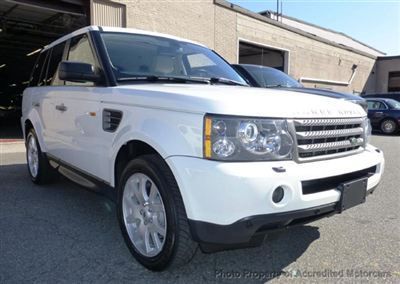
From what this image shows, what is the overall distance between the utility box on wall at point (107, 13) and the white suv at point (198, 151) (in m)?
8.07

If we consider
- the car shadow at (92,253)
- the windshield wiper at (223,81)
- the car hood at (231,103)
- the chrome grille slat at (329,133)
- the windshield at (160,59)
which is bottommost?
the car shadow at (92,253)

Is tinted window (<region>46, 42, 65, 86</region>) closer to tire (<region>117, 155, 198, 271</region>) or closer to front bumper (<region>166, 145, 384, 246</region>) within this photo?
tire (<region>117, 155, 198, 271</region>)

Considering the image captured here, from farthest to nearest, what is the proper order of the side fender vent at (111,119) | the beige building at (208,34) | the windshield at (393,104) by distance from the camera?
the windshield at (393,104)
the beige building at (208,34)
the side fender vent at (111,119)

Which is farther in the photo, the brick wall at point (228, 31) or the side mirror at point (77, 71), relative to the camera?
the brick wall at point (228, 31)

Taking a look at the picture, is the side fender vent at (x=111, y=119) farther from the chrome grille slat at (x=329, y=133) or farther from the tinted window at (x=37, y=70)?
the tinted window at (x=37, y=70)

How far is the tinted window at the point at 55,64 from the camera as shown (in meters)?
4.82

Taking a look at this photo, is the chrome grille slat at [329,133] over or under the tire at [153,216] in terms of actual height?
over

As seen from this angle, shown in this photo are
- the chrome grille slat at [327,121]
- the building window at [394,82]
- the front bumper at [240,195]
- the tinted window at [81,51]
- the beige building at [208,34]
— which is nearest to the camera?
the front bumper at [240,195]

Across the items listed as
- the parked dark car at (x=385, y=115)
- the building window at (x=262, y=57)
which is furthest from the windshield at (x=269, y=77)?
the building window at (x=262, y=57)

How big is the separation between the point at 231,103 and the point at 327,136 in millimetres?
833

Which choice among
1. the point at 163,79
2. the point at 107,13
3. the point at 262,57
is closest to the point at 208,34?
the point at 107,13

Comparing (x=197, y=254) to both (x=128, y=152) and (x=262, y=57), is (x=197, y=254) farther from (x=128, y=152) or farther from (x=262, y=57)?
(x=262, y=57)

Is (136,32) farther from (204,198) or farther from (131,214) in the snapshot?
(204,198)

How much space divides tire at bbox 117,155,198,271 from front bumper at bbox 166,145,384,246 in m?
0.14
